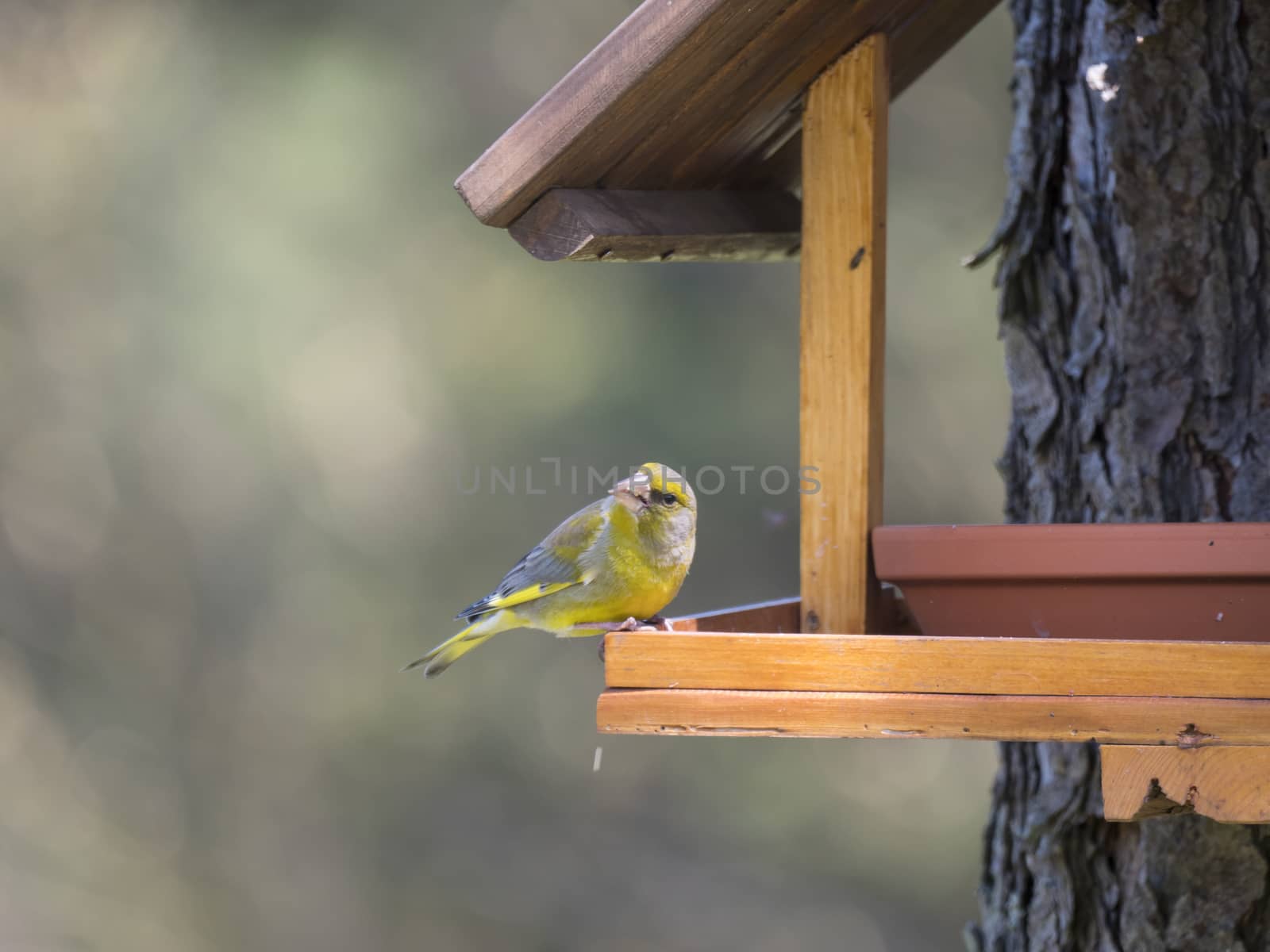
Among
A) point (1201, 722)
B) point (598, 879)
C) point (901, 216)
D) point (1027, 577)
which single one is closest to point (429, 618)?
point (598, 879)

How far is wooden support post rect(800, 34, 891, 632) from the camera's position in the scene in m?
2.42

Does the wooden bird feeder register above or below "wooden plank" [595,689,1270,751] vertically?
above

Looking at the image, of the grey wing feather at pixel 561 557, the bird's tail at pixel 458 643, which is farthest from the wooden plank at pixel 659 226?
the bird's tail at pixel 458 643

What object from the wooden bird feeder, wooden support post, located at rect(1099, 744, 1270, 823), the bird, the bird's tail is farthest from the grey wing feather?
wooden support post, located at rect(1099, 744, 1270, 823)

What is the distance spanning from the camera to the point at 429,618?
22.8ft

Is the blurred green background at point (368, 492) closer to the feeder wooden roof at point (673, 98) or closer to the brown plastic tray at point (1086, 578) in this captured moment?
the feeder wooden roof at point (673, 98)

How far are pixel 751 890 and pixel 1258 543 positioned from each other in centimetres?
528

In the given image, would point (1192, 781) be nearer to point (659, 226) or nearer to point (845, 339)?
point (845, 339)

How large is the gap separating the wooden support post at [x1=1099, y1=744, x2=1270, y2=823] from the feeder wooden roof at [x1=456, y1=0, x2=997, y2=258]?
1.18 m

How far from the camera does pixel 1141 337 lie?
109 inches

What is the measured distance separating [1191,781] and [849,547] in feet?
2.65

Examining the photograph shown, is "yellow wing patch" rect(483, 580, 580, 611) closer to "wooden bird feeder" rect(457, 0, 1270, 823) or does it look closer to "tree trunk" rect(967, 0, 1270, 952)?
"wooden bird feeder" rect(457, 0, 1270, 823)

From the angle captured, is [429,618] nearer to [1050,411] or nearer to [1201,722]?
[1050,411]

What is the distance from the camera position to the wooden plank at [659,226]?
2.24 m
